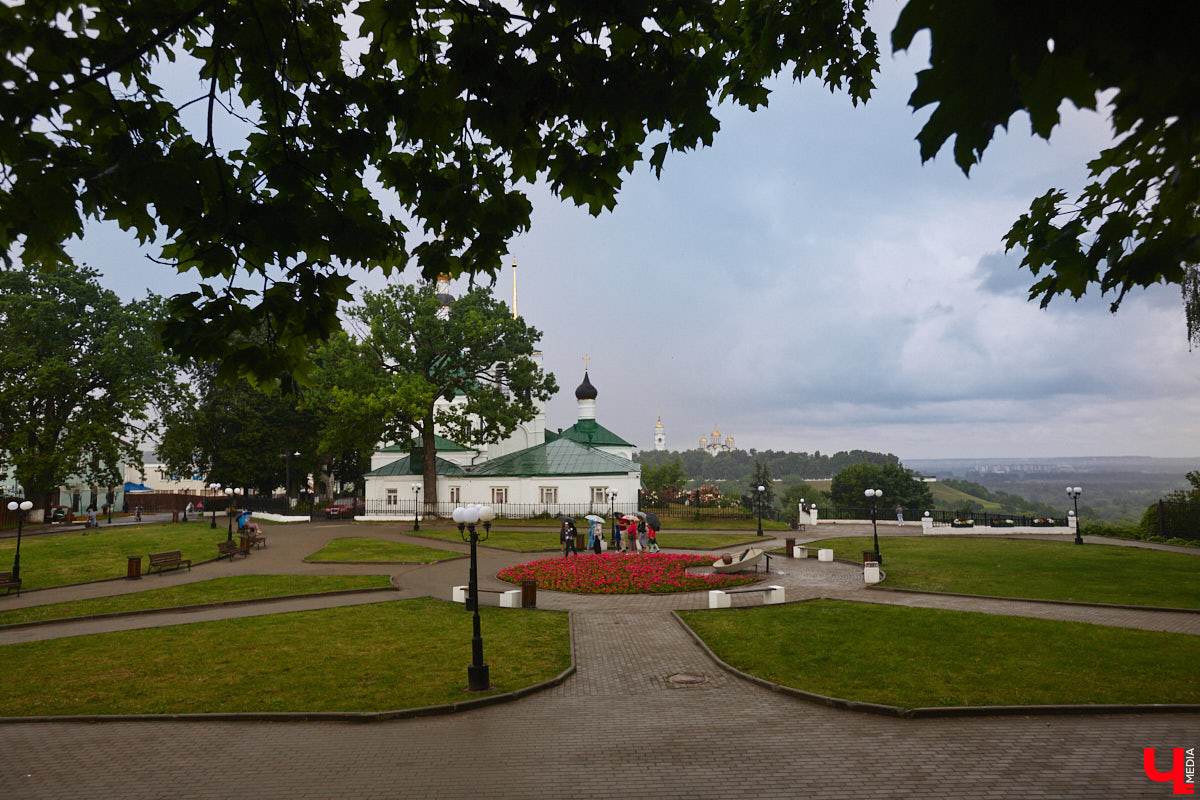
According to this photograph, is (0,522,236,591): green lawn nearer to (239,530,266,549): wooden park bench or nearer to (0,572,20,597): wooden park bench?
(0,572,20,597): wooden park bench

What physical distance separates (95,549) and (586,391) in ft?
122

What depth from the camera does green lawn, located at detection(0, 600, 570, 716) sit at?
33.9ft

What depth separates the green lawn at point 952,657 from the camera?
9898 millimetres

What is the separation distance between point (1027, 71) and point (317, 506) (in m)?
60.0

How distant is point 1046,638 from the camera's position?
13.0 metres

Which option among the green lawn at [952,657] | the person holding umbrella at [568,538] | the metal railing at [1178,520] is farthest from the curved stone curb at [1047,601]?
the metal railing at [1178,520]

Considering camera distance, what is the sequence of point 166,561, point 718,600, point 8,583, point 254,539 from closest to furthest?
point 718,600, point 8,583, point 166,561, point 254,539

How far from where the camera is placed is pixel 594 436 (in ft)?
182

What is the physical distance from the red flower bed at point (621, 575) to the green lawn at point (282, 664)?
3867 mm

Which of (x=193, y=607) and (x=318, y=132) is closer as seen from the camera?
(x=318, y=132)

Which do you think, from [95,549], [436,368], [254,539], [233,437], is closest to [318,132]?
[254,539]

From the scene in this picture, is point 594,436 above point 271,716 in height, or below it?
above

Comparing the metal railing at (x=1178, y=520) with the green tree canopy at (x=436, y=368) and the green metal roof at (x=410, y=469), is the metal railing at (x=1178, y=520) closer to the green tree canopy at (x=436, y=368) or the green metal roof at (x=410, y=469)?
the green tree canopy at (x=436, y=368)

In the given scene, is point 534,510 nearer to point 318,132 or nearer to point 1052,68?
point 318,132
